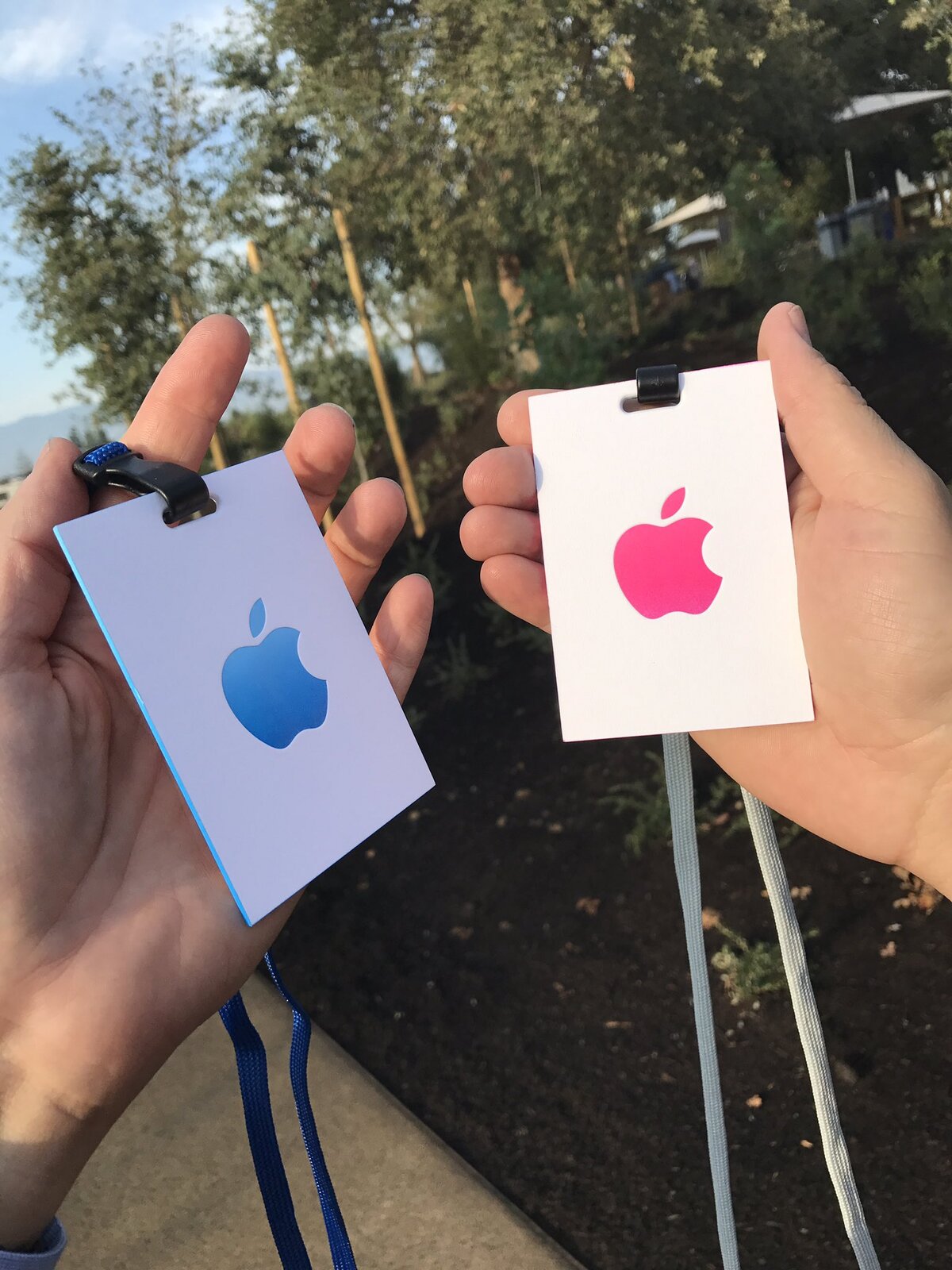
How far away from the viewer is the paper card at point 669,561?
1.07 meters

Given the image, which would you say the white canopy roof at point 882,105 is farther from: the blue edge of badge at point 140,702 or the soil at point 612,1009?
the blue edge of badge at point 140,702

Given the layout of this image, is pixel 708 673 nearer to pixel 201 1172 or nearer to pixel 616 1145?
pixel 616 1145

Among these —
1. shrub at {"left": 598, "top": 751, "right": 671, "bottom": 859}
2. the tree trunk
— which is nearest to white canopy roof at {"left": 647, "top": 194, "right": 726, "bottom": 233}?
the tree trunk

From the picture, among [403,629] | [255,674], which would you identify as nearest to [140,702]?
[255,674]

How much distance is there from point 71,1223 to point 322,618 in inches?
65.2

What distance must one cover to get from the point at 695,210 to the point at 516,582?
7.42 feet

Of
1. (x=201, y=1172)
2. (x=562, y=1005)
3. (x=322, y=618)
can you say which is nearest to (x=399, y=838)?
(x=562, y=1005)

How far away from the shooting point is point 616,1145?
5.74 ft

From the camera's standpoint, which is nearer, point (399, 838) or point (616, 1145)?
point (616, 1145)

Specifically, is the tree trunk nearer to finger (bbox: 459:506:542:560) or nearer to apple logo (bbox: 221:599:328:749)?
finger (bbox: 459:506:542:560)

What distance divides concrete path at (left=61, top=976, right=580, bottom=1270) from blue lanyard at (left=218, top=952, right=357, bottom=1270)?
2.11 ft

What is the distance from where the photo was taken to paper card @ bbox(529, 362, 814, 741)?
107cm

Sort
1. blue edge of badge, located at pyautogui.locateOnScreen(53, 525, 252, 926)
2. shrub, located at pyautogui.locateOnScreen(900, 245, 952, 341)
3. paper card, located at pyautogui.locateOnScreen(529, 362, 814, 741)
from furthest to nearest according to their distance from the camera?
shrub, located at pyautogui.locateOnScreen(900, 245, 952, 341) < paper card, located at pyautogui.locateOnScreen(529, 362, 814, 741) < blue edge of badge, located at pyautogui.locateOnScreen(53, 525, 252, 926)

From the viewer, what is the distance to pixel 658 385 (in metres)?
1.05
